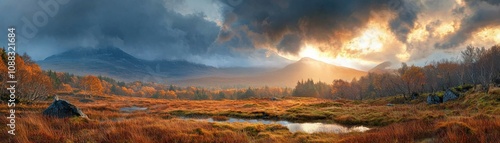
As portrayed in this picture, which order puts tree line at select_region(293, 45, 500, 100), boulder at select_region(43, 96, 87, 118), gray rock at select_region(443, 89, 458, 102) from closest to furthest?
1. boulder at select_region(43, 96, 87, 118)
2. gray rock at select_region(443, 89, 458, 102)
3. tree line at select_region(293, 45, 500, 100)

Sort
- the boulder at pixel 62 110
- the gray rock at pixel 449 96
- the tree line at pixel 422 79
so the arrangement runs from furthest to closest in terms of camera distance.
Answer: the tree line at pixel 422 79 → the gray rock at pixel 449 96 → the boulder at pixel 62 110

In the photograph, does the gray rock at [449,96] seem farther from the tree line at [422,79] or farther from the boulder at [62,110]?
the boulder at [62,110]

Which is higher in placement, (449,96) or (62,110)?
(62,110)

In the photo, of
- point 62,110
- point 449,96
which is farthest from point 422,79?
point 62,110

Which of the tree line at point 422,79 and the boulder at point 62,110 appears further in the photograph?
the tree line at point 422,79

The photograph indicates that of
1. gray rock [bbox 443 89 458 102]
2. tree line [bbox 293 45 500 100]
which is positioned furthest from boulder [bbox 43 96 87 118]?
tree line [bbox 293 45 500 100]

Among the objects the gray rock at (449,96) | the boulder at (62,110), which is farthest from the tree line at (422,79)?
the boulder at (62,110)

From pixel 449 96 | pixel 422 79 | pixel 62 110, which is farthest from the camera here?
pixel 422 79

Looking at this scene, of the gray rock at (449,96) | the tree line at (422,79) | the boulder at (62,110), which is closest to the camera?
the boulder at (62,110)

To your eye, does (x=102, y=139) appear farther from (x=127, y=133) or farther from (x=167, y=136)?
(x=167, y=136)

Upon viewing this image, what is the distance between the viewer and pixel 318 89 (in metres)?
193

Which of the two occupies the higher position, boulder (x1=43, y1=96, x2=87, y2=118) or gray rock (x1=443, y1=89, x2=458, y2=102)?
boulder (x1=43, y1=96, x2=87, y2=118)

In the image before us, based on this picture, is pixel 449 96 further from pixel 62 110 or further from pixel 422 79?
pixel 62 110

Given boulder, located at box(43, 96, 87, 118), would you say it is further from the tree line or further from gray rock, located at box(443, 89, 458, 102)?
the tree line
